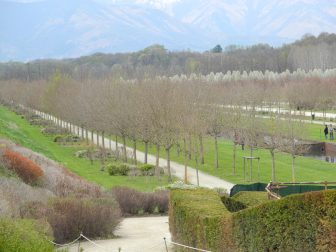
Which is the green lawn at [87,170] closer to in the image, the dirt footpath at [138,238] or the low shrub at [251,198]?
the dirt footpath at [138,238]

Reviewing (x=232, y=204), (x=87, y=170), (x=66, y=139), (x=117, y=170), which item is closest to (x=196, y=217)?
(x=232, y=204)

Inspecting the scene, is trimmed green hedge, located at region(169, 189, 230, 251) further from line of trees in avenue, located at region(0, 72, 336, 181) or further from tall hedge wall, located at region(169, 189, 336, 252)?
line of trees in avenue, located at region(0, 72, 336, 181)

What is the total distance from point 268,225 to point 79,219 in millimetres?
9092

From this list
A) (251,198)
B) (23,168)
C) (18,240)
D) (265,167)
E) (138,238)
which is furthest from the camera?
(265,167)

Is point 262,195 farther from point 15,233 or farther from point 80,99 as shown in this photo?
point 80,99

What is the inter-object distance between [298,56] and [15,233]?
11928cm

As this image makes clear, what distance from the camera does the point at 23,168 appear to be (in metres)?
25.3

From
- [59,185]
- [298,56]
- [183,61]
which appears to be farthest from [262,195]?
[183,61]

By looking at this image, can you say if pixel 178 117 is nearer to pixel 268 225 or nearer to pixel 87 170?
pixel 87 170

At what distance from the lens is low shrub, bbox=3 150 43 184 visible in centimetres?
2508

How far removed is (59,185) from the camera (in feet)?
84.5

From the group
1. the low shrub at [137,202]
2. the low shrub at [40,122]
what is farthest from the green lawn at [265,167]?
the low shrub at [40,122]

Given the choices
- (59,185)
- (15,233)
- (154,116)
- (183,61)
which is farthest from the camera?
(183,61)

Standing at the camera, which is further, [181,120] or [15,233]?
[181,120]
